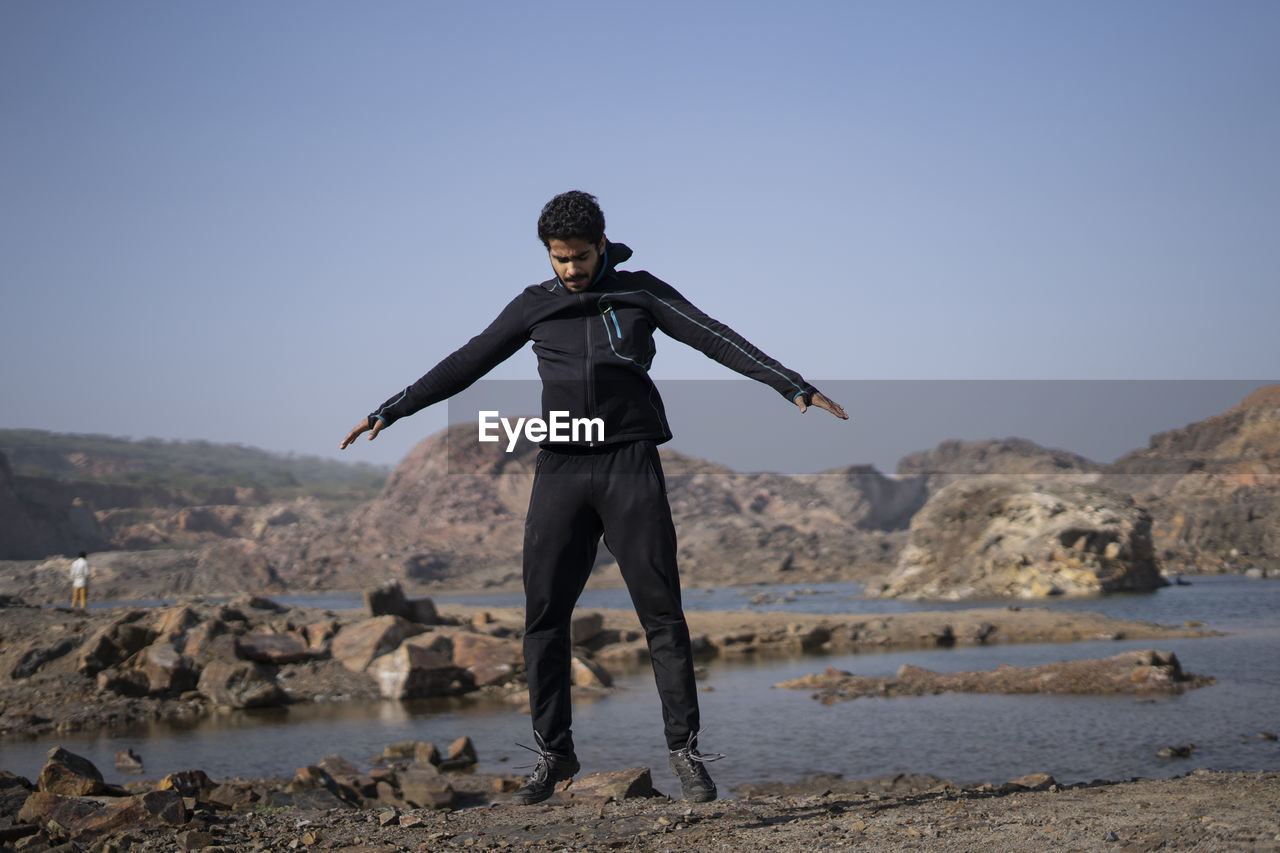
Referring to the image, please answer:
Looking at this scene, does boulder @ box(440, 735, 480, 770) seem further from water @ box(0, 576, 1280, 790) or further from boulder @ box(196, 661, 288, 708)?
boulder @ box(196, 661, 288, 708)

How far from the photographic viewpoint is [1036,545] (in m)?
36.1

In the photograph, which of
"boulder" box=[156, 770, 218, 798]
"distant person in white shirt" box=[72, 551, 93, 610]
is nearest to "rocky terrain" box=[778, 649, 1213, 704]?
"boulder" box=[156, 770, 218, 798]

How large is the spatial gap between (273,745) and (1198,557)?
4988cm

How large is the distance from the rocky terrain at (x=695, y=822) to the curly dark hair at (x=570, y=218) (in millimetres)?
2399

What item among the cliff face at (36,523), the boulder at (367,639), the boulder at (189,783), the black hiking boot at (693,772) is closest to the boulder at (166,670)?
the boulder at (367,639)

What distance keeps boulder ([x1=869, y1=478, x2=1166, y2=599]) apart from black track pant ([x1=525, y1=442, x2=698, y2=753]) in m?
34.6

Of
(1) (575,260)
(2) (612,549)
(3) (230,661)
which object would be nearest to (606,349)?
(1) (575,260)

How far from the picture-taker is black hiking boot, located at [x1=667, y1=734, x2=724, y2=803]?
3980 millimetres

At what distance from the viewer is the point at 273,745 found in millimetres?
11133

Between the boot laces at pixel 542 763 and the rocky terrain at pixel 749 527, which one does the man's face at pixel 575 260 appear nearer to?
the boot laces at pixel 542 763

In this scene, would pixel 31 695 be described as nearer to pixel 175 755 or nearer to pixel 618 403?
pixel 175 755

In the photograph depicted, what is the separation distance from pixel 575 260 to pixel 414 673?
12.0 meters

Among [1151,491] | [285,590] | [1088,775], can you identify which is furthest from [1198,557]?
[285,590]

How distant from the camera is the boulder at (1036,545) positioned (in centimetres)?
3538
